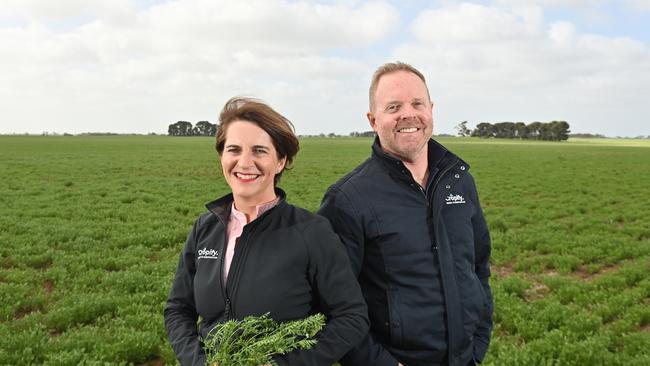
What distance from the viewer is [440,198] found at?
3561 mm

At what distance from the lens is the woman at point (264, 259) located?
2998 millimetres

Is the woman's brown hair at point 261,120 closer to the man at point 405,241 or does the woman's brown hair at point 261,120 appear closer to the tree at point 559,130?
the man at point 405,241

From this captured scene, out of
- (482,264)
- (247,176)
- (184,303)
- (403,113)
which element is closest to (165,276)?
(184,303)

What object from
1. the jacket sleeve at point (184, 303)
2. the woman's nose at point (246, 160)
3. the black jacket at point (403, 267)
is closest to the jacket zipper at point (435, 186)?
the black jacket at point (403, 267)

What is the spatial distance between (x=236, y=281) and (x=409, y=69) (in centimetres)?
200

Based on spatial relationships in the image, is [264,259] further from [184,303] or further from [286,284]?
[184,303]

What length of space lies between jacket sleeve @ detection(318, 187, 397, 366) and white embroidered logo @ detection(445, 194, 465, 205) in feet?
2.47

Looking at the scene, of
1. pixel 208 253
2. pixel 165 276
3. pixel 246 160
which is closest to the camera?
pixel 246 160

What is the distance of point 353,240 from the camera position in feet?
11.1

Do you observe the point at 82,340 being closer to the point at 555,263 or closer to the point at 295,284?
the point at 295,284

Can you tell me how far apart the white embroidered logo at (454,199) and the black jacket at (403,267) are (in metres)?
0.06

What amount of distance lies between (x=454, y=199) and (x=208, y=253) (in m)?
1.91

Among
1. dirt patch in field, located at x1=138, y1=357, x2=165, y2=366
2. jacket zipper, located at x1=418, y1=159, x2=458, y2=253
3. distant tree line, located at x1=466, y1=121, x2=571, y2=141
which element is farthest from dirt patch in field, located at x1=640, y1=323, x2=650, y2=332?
distant tree line, located at x1=466, y1=121, x2=571, y2=141

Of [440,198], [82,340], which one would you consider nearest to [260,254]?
[440,198]
